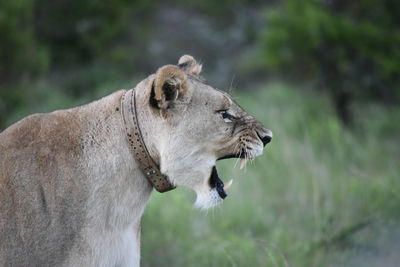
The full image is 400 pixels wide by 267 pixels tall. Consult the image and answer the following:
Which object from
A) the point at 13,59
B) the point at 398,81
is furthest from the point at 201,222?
the point at 398,81

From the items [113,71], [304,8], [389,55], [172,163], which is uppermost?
[113,71]

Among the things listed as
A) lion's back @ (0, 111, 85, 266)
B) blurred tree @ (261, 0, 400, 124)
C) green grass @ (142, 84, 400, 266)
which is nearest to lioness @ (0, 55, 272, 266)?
lion's back @ (0, 111, 85, 266)

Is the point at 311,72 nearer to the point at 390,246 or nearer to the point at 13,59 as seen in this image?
the point at 13,59

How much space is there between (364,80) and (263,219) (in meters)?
5.01

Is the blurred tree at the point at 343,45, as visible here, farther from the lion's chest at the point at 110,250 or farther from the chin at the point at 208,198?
the lion's chest at the point at 110,250

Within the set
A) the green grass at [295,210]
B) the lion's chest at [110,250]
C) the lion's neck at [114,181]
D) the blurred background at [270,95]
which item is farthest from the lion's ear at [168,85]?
the blurred background at [270,95]

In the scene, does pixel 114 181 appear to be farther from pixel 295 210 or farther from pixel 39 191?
pixel 295 210

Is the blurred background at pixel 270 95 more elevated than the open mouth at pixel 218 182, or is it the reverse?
the blurred background at pixel 270 95

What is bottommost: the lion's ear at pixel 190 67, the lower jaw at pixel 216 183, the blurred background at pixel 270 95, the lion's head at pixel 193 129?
the lower jaw at pixel 216 183

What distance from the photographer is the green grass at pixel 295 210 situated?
5867 mm

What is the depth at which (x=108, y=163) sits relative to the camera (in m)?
3.78

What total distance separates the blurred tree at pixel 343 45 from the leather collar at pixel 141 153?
21.4ft

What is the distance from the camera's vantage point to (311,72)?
1252 cm

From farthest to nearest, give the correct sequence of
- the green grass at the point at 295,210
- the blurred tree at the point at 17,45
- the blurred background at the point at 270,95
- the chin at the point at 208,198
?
the blurred tree at the point at 17,45 → the blurred background at the point at 270,95 → the green grass at the point at 295,210 → the chin at the point at 208,198
